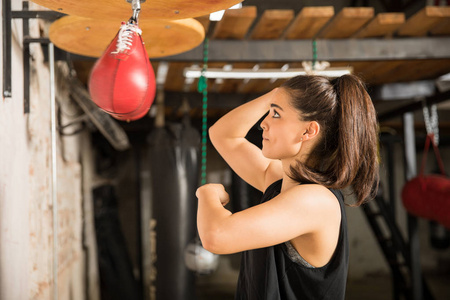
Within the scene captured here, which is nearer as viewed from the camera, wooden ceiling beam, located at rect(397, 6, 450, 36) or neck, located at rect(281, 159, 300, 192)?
neck, located at rect(281, 159, 300, 192)

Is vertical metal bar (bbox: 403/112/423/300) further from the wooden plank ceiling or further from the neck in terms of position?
the neck

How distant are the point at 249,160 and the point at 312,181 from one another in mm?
397

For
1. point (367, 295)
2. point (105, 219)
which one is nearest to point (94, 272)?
point (105, 219)

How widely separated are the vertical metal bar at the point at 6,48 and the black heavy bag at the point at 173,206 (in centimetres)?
227

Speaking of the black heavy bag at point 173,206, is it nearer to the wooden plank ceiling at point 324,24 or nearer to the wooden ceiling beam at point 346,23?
the wooden plank ceiling at point 324,24

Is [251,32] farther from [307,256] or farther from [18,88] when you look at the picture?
[307,256]

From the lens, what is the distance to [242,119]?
1.64 m

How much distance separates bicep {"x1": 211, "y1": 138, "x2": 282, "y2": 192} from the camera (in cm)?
172

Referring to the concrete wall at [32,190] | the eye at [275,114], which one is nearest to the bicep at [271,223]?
the eye at [275,114]

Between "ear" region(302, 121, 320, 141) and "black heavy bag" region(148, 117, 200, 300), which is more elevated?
"ear" region(302, 121, 320, 141)

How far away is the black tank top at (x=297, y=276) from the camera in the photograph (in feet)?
4.52

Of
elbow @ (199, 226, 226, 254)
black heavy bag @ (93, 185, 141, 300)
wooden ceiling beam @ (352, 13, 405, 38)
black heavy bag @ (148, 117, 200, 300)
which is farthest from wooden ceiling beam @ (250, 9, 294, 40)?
black heavy bag @ (93, 185, 141, 300)

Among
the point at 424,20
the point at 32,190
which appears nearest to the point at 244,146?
the point at 32,190

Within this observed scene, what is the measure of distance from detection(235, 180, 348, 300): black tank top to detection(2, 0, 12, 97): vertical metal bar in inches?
47.7
